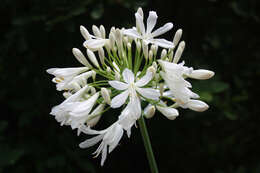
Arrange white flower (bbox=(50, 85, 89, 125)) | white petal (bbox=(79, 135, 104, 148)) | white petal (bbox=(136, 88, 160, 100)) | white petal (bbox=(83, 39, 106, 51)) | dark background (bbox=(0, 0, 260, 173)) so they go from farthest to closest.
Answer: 1. dark background (bbox=(0, 0, 260, 173))
2. white petal (bbox=(79, 135, 104, 148))
3. white petal (bbox=(83, 39, 106, 51))
4. white flower (bbox=(50, 85, 89, 125))
5. white petal (bbox=(136, 88, 160, 100))

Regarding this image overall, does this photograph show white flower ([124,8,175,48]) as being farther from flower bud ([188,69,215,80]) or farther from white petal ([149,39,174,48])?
flower bud ([188,69,215,80])

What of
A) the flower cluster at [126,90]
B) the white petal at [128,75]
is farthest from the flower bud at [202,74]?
the white petal at [128,75]

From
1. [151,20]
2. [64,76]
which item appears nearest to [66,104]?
[64,76]

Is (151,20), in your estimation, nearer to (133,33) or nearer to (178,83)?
(133,33)

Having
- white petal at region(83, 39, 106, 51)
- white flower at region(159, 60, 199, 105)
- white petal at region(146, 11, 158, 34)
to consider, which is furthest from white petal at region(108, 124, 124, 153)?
white petal at region(146, 11, 158, 34)

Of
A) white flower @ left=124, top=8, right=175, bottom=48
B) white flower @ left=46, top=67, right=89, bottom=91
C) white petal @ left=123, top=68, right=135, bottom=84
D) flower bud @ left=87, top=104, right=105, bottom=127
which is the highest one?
white flower @ left=124, top=8, right=175, bottom=48

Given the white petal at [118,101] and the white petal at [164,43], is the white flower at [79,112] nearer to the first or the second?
the white petal at [118,101]
